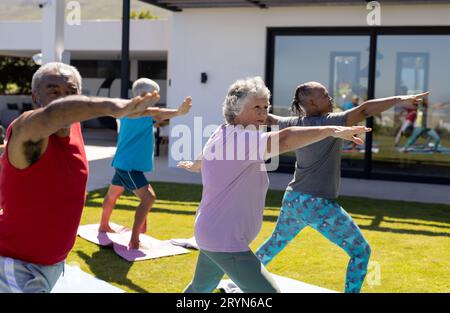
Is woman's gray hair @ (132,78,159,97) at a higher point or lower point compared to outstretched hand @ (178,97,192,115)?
higher

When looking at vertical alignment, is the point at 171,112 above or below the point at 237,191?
above

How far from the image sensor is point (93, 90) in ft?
96.6

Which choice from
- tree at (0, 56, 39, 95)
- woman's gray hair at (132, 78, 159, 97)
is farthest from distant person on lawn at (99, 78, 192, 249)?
tree at (0, 56, 39, 95)

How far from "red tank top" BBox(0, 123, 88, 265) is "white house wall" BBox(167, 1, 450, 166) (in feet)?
33.4

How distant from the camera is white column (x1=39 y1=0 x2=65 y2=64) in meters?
8.86

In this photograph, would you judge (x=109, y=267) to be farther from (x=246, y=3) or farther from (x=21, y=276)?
(x=246, y=3)

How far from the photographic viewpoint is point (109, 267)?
592 centimetres

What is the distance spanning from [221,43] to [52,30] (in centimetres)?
499

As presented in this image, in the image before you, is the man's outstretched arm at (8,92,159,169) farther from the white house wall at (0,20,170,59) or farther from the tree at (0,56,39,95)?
the tree at (0,56,39,95)

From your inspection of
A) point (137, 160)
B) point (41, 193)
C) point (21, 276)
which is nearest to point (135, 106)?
point (41, 193)
